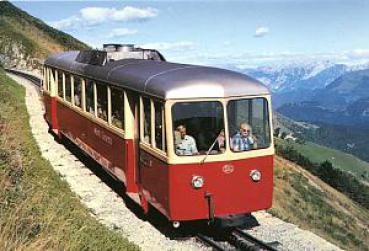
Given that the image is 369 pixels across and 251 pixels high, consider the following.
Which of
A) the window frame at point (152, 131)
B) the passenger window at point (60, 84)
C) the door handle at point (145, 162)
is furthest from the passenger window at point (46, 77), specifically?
the door handle at point (145, 162)

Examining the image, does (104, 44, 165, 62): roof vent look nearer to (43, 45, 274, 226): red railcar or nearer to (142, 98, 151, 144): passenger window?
(43, 45, 274, 226): red railcar

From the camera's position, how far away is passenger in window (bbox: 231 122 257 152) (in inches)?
391

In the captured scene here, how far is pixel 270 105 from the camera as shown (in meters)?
10.3

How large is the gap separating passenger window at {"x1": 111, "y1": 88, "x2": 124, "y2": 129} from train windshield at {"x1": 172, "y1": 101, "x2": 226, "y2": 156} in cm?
240

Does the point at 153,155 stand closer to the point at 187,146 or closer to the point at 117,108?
the point at 187,146

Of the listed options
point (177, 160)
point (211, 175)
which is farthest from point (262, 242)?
point (177, 160)

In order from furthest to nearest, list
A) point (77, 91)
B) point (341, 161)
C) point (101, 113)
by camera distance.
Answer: point (341, 161) → point (77, 91) → point (101, 113)

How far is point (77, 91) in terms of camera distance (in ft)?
51.4

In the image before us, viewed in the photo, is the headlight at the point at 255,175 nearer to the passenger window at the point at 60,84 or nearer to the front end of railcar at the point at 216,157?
the front end of railcar at the point at 216,157

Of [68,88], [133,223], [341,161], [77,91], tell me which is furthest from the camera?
[341,161]

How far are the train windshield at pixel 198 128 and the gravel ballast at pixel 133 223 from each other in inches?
73.3

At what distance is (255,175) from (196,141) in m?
1.29

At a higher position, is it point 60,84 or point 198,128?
point 60,84

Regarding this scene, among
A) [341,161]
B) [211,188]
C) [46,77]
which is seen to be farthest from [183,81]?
[341,161]
